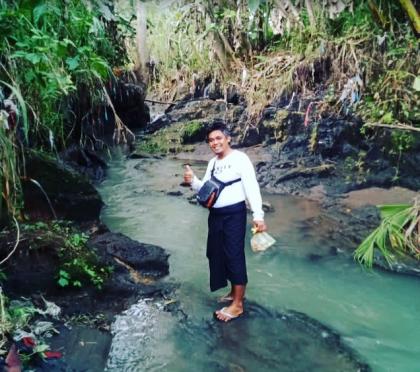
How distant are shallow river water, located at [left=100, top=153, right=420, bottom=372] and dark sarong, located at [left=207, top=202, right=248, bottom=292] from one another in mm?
416

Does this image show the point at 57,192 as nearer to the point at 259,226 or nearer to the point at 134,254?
the point at 134,254

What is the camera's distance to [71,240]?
4.50m

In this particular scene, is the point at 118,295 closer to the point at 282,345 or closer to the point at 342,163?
the point at 282,345

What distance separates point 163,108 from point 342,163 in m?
9.35

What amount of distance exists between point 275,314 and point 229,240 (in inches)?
31.3

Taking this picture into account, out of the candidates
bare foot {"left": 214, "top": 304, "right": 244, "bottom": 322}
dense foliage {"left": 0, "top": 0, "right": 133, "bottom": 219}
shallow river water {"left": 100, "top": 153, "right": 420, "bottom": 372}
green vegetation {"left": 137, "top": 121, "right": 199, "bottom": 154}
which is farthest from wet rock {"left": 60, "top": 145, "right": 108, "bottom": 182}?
bare foot {"left": 214, "top": 304, "right": 244, "bottom": 322}

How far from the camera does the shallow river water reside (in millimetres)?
3584

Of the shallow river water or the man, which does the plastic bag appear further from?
the shallow river water

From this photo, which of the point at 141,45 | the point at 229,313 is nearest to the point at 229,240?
the point at 229,313

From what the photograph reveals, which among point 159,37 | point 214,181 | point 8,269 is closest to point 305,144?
point 214,181

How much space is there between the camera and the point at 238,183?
4043mm

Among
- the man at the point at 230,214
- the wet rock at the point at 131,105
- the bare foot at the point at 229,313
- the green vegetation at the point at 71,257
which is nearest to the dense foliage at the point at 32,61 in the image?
the green vegetation at the point at 71,257

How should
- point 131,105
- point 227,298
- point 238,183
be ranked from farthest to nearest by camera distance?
point 131,105, point 227,298, point 238,183

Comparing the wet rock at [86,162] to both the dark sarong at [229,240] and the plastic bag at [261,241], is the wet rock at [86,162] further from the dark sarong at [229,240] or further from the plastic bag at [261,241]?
the plastic bag at [261,241]
